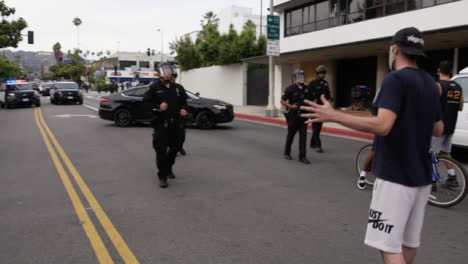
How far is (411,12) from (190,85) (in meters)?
26.1

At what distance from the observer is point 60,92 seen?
29.5 meters

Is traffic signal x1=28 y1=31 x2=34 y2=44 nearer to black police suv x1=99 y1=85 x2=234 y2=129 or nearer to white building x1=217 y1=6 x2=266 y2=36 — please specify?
black police suv x1=99 y1=85 x2=234 y2=129

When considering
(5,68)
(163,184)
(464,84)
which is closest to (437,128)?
(163,184)

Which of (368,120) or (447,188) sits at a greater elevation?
(368,120)

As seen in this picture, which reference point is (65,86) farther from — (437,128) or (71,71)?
(71,71)

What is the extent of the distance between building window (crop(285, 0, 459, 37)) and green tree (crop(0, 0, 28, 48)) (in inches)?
936

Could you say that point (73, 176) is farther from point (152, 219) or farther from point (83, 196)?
point (152, 219)

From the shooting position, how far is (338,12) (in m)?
22.5

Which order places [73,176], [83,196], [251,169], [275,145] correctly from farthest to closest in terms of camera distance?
[275,145]
[251,169]
[73,176]
[83,196]

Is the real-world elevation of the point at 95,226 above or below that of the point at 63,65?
below

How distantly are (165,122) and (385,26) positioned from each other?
1563cm

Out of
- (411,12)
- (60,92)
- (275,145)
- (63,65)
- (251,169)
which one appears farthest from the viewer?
(63,65)

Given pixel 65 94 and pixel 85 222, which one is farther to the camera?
pixel 65 94

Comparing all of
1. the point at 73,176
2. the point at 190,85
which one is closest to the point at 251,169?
the point at 73,176
